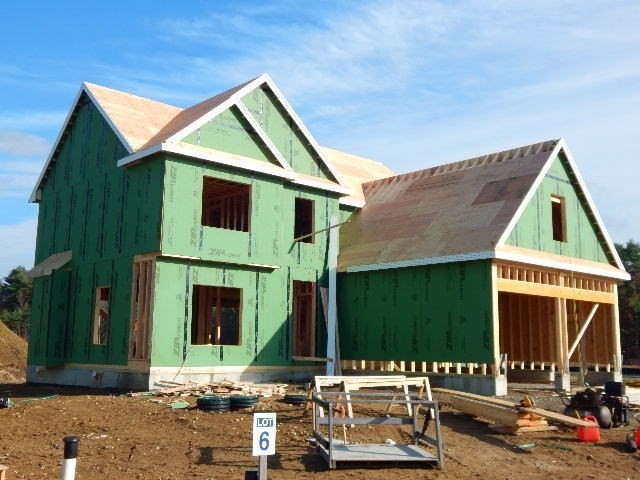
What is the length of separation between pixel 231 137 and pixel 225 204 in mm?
4488

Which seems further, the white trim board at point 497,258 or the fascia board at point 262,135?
the fascia board at point 262,135

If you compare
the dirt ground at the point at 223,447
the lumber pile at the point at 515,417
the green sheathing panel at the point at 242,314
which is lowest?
the dirt ground at the point at 223,447

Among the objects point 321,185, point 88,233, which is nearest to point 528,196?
point 321,185

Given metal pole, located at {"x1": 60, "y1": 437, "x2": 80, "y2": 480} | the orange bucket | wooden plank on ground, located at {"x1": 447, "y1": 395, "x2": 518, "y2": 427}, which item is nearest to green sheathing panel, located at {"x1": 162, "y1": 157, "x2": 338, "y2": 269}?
wooden plank on ground, located at {"x1": 447, "y1": 395, "x2": 518, "y2": 427}

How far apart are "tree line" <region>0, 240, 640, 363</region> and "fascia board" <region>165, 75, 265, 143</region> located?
22.5 m

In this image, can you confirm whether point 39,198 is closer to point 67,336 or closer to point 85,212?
point 85,212

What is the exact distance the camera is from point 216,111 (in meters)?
19.4

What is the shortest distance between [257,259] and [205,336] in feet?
20.9

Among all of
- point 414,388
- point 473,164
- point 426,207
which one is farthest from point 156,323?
point 473,164

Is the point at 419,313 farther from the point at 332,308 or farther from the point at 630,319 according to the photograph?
the point at 630,319

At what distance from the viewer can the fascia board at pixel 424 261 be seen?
17.8m

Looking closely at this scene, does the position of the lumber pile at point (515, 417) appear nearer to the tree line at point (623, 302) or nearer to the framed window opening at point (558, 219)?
the framed window opening at point (558, 219)

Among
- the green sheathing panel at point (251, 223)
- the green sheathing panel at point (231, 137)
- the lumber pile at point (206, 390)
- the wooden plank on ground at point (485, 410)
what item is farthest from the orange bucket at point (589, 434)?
the green sheathing panel at point (231, 137)

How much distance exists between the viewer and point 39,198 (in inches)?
959
